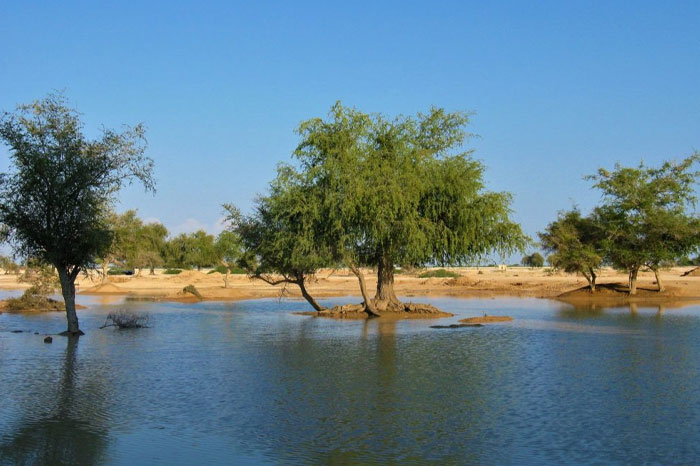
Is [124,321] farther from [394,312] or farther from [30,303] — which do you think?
[394,312]

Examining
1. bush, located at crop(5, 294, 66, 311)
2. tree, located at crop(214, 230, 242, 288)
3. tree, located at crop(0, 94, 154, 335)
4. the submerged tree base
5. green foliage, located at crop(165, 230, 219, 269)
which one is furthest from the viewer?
green foliage, located at crop(165, 230, 219, 269)

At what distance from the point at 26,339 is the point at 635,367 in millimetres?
22730

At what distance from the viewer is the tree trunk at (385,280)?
129ft

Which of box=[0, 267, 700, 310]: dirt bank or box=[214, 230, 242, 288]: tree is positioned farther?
box=[0, 267, 700, 310]: dirt bank

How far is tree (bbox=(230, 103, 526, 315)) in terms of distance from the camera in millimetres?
35344

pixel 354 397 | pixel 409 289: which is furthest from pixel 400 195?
pixel 409 289

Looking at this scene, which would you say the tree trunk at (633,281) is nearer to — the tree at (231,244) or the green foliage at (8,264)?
the tree at (231,244)

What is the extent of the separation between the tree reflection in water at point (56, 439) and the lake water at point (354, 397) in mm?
43

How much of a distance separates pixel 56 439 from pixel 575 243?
48.7 metres

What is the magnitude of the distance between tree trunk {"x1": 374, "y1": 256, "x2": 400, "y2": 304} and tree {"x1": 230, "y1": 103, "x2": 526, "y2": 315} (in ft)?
0.75

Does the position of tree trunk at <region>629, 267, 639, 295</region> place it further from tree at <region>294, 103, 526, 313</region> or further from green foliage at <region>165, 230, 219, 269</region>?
green foliage at <region>165, 230, 219, 269</region>

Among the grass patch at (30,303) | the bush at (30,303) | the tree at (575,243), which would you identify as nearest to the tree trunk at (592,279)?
the tree at (575,243)

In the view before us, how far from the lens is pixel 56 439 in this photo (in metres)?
13.2

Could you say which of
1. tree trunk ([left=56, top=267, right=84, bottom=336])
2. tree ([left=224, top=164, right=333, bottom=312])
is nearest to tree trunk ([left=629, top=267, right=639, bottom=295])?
tree ([left=224, top=164, right=333, bottom=312])
